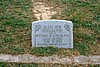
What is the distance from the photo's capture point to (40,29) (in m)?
4.99

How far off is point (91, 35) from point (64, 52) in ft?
2.49

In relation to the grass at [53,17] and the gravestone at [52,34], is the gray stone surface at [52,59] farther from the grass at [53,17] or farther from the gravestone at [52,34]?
the gravestone at [52,34]

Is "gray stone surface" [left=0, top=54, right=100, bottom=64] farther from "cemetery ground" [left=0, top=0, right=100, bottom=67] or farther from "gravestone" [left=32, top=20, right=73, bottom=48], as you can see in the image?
"gravestone" [left=32, top=20, right=73, bottom=48]

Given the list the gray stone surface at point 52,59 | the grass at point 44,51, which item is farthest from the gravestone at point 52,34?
the gray stone surface at point 52,59

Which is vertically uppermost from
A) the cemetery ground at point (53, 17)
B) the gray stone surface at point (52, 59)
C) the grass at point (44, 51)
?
the cemetery ground at point (53, 17)

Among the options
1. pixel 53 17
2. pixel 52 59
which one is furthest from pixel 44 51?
pixel 53 17

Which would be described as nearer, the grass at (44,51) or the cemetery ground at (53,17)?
the grass at (44,51)

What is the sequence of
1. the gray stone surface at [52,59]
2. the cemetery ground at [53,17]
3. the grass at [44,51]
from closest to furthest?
the gray stone surface at [52,59] → the grass at [44,51] → the cemetery ground at [53,17]

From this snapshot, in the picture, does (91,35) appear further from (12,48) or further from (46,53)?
(12,48)

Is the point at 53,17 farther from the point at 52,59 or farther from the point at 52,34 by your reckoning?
the point at 52,59

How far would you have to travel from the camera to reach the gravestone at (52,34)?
4.98 meters

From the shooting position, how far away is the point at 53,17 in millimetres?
6070

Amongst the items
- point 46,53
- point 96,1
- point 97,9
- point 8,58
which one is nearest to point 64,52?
point 46,53

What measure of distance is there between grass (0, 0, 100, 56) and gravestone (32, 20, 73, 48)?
10cm
